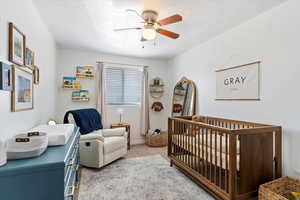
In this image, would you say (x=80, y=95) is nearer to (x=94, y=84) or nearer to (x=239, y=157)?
(x=94, y=84)

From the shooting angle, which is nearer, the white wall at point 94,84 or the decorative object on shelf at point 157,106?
the white wall at point 94,84

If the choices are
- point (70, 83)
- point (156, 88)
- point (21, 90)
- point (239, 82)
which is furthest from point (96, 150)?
point (239, 82)

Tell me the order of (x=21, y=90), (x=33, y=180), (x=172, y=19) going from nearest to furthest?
1. (x=33, y=180)
2. (x=21, y=90)
3. (x=172, y=19)

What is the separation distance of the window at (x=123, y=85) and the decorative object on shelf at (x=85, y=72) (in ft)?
1.16

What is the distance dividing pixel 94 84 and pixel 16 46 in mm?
2401

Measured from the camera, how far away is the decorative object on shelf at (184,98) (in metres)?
3.47

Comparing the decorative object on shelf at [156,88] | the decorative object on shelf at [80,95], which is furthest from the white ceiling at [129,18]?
the decorative object on shelf at [156,88]

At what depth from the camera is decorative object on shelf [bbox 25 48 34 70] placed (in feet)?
5.37

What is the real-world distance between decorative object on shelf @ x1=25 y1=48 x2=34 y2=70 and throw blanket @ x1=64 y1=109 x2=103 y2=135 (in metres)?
1.10

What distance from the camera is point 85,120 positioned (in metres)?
2.97

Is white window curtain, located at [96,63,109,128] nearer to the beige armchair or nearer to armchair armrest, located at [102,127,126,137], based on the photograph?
armchair armrest, located at [102,127,126,137]

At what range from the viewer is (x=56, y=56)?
3.42 meters

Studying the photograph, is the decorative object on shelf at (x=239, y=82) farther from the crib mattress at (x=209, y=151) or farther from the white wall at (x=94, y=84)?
the white wall at (x=94, y=84)

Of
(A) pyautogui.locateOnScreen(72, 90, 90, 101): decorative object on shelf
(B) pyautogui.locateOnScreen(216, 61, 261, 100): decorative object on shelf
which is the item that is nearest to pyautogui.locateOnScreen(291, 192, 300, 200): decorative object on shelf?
(B) pyautogui.locateOnScreen(216, 61, 261, 100): decorative object on shelf
